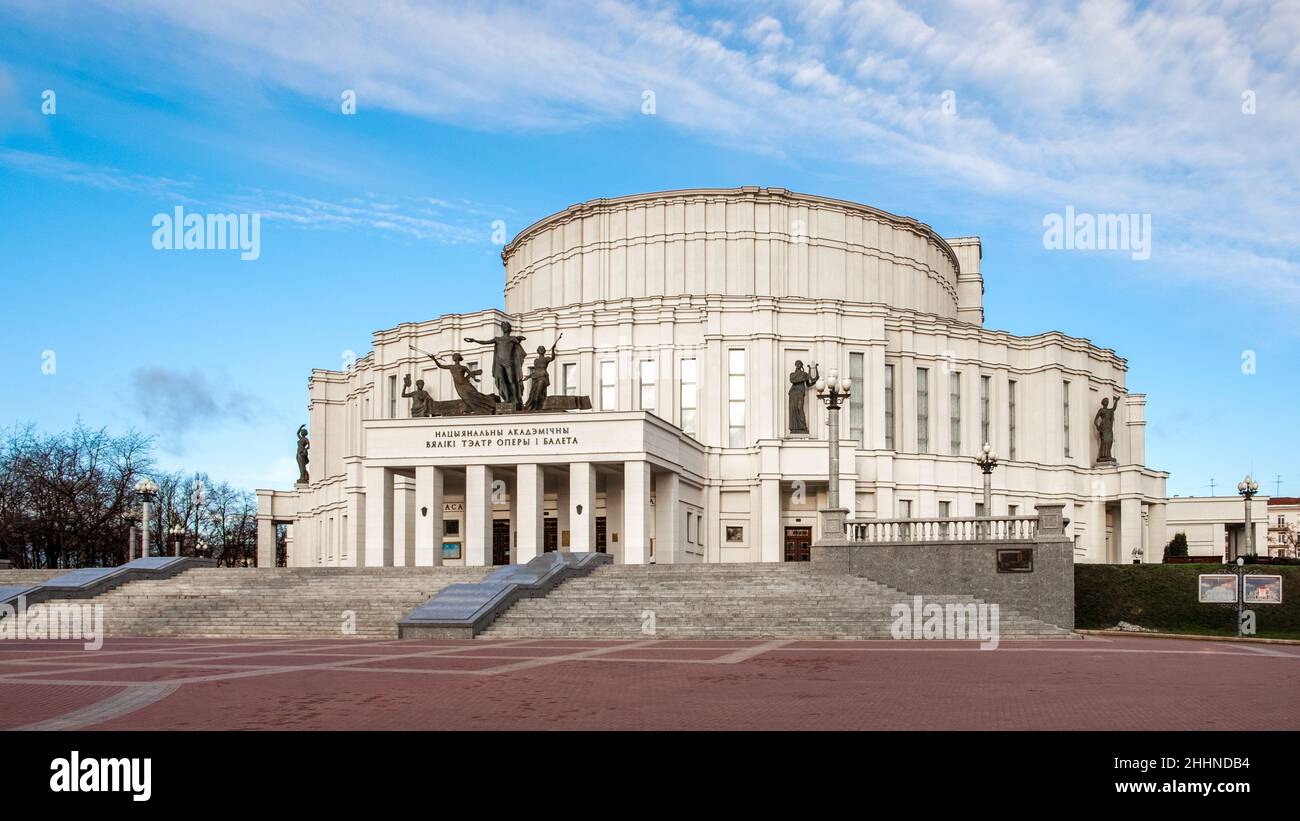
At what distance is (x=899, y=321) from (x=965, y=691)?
46267 mm

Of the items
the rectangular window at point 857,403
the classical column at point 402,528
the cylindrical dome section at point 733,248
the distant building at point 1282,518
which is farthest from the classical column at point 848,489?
the distant building at point 1282,518

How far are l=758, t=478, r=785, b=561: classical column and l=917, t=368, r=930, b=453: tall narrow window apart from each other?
1013cm

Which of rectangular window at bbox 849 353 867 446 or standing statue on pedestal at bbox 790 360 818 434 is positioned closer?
standing statue on pedestal at bbox 790 360 818 434

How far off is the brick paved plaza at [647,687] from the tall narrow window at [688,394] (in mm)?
31614

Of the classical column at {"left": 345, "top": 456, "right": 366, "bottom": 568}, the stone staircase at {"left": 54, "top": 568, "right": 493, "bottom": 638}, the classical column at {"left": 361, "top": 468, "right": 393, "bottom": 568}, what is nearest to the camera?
the stone staircase at {"left": 54, "top": 568, "right": 493, "bottom": 638}

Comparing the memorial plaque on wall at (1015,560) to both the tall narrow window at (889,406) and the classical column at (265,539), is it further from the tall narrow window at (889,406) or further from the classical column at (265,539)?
the classical column at (265,539)

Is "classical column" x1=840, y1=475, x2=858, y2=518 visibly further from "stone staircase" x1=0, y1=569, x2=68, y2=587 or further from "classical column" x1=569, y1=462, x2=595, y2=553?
"stone staircase" x1=0, y1=569, x2=68, y2=587

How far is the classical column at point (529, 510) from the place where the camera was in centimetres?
4556

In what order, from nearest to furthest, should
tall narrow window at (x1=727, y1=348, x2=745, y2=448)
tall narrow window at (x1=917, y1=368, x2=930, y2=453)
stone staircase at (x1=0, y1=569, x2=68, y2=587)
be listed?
1. stone staircase at (x1=0, y1=569, x2=68, y2=587)
2. tall narrow window at (x1=727, y1=348, x2=745, y2=448)
3. tall narrow window at (x1=917, y1=368, x2=930, y2=453)

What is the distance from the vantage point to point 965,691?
1670 cm

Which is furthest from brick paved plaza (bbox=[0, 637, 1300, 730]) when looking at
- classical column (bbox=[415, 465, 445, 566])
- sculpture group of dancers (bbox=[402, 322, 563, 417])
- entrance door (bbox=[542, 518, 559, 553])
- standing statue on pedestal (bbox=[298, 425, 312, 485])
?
standing statue on pedestal (bbox=[298, 425, 312, 485])

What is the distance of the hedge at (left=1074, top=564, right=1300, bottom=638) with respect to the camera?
111 feet

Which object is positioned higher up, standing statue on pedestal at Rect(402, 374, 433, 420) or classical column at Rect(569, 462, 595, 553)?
standing statue on pedestal at Rect(402, 374, 433, 420)
